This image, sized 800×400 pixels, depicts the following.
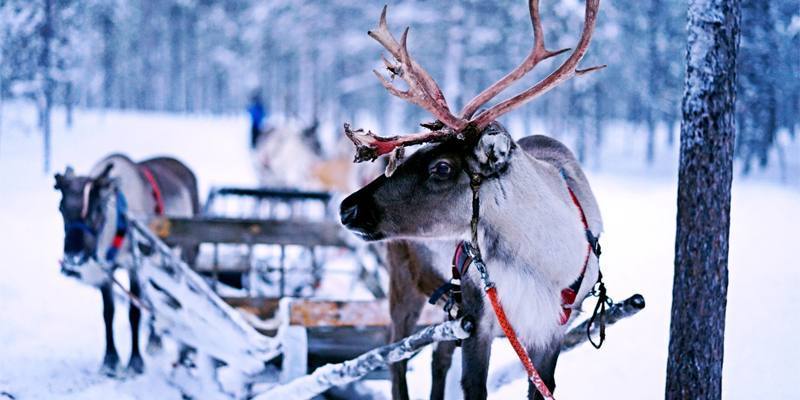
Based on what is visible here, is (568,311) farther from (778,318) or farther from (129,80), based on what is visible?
(129,80)

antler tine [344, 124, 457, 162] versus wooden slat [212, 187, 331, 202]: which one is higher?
antler tine [344, 124, 457, 162]

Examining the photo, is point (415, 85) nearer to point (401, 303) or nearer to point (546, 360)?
point (546, 360)

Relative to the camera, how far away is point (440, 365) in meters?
4.52

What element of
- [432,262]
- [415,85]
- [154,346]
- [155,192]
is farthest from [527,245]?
[155,192]

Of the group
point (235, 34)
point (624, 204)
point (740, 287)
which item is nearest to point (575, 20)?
point (624, 204)

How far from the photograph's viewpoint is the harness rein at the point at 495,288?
9.87 feet

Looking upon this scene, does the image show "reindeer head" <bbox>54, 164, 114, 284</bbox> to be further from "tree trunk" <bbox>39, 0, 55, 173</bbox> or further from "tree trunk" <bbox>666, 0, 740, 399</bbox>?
"tree trunk" <bbox>39, 0, 55, 173</bbox>

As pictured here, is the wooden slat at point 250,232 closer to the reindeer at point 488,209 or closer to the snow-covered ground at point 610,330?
the snow-covered ground at point 610,330

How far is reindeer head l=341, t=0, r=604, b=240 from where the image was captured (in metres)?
2.99

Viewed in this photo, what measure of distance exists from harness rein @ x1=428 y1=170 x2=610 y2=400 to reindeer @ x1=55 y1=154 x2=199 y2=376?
3.53m

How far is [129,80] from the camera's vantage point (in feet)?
159

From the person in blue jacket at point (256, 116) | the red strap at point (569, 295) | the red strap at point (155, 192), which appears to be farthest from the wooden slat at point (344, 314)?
the person in blue jacket at point (256, 116)

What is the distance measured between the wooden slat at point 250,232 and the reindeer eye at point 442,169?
11.6 ft

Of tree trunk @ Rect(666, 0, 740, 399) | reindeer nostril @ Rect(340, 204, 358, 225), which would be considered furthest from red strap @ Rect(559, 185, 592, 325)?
reindeer nostril @ Rect(340, 204, 358, 225)
